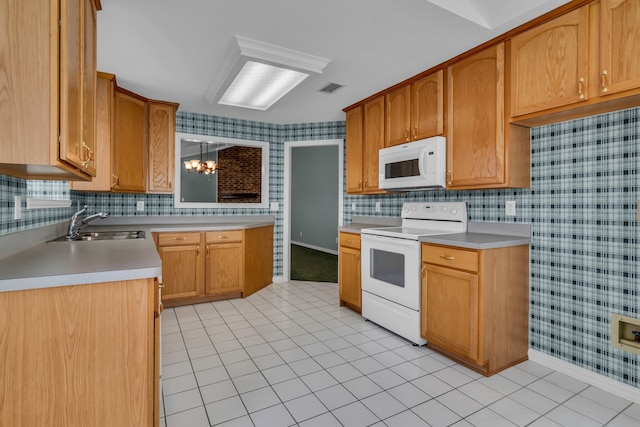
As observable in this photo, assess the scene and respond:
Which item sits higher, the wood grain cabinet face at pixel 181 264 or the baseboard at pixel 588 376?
the wood grain cabinet face at pixel 181 264

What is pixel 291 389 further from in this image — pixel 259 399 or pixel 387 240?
pixel 387 240

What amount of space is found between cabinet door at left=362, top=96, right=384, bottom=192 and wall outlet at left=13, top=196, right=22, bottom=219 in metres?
2.80

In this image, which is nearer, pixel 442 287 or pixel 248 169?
pixel 442 287

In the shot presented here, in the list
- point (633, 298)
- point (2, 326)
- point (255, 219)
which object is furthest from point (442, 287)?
point (255, 219)

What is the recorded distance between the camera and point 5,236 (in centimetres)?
149

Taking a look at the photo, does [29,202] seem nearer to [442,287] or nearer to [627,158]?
[442,287]

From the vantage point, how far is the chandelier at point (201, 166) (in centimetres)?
435

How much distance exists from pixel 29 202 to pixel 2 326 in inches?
42.4

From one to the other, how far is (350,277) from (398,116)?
168 centimetres

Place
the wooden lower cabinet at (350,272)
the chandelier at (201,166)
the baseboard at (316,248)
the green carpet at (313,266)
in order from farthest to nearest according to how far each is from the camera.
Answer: the baseboard at (316,248) → the green carpet at (313,266) → the chandelier at (201,166) → the wooden lower cabinet at (350,272)

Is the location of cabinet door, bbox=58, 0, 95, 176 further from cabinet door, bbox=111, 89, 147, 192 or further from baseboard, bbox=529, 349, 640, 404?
baseboard, bbox=529, 349, 640, 404

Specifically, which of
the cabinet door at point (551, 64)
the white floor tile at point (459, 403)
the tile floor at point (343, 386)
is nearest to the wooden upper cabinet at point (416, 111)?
the cabinet door at point (551, 64)

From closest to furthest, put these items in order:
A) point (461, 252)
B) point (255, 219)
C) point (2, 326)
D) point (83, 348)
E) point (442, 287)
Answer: point (2, 326)
point (83, 348)
point (461, 252)
point (442, 287)
point (255, 219)

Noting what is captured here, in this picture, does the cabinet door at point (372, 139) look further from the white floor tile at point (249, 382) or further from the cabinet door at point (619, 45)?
the white floor tile at point (249, 382)
